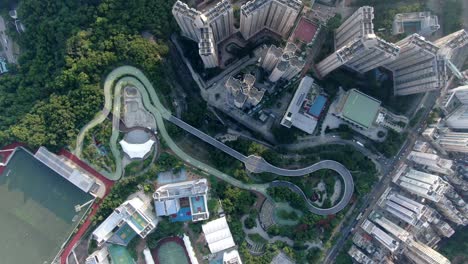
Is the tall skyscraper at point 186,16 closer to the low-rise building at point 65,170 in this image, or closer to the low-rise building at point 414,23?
the low-rise building at point 65,170

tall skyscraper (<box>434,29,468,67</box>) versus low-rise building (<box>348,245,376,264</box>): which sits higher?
tall skyscraper (<box>434,29,468,67</box>)

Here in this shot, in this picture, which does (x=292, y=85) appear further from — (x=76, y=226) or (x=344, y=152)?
(x=76, y=226)

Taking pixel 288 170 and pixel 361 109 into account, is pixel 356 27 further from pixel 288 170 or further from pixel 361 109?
pixel 288 170

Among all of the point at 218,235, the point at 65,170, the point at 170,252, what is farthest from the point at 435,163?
the point at 65,170

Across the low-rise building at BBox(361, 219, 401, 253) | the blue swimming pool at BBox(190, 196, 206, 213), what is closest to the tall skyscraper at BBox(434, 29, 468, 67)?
the low-rise building at BBox(361, 219, 401, 253)

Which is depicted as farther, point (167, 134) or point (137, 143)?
point (167, 134)

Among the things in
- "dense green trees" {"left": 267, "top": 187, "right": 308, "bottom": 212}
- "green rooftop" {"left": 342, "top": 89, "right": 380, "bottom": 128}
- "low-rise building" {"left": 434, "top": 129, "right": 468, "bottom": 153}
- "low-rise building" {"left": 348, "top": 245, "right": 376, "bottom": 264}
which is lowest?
"low-rise building" {"left": 348, "top": 245, "right": 376, "bottom": 264}

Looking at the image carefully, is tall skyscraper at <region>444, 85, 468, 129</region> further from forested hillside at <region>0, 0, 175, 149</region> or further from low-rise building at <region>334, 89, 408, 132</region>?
forested hillside at <region>0, 0, 175, 149</region>
